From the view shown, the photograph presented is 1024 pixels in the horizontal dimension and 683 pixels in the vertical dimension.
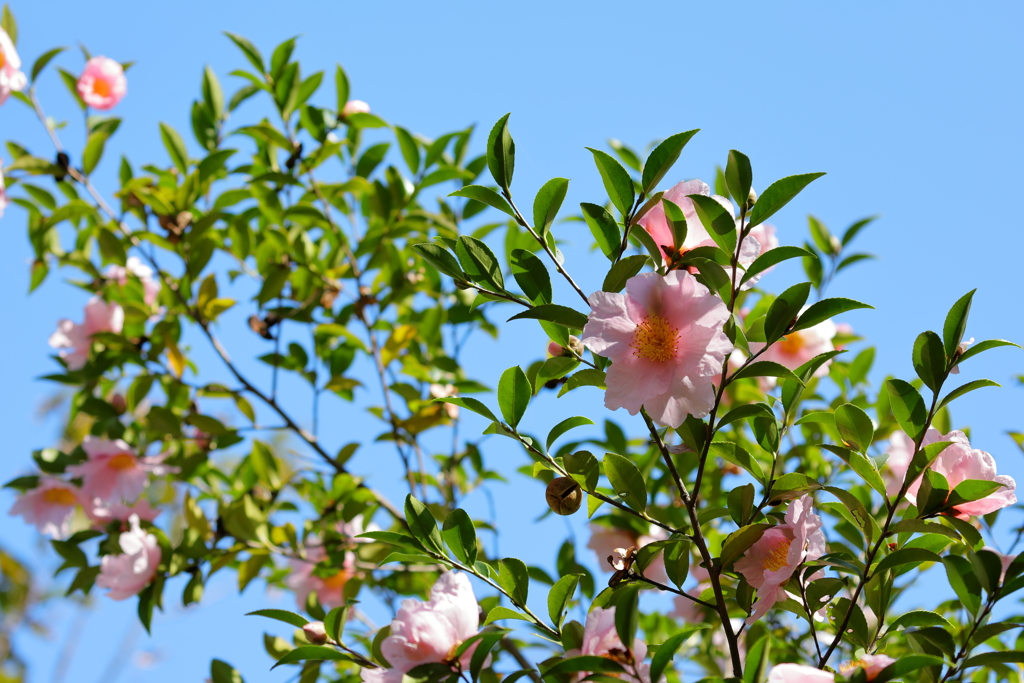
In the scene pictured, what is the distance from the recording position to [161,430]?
1895 millimetres

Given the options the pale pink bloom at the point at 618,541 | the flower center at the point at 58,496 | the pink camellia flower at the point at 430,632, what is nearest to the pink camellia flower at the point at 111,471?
the flower center at the point at 58,496

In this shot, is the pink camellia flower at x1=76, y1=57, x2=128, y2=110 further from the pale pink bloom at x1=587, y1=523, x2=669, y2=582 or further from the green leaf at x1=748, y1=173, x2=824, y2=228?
the green leaf at x1=748, y1=173, x2=824, y2=228

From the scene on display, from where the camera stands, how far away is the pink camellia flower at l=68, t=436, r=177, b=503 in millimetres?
1902

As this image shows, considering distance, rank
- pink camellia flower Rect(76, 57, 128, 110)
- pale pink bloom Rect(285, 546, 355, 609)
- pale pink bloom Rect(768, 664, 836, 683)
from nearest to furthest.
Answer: pale pink bloom Rect(768, 664, 836, 683) < pale pink bloom Rect(285, 546, 355, 609) < pink camellia flower Rect(76, 57, 128, 110)

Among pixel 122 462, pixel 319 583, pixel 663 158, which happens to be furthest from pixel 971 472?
pixel 122 462

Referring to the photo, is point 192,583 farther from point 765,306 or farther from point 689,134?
point 689,134

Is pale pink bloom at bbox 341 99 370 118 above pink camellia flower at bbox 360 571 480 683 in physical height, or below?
above

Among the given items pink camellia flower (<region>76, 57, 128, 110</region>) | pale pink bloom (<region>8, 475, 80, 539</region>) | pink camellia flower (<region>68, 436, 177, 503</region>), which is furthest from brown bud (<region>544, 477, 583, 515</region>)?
pink camellia flower (<region>76, 57, 128, 110</region>)

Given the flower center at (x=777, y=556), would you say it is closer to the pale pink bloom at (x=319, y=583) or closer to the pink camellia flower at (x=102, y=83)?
the pale pink bloom at (x=319, y=583)

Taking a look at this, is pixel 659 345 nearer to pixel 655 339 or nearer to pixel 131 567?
pixel 655 339

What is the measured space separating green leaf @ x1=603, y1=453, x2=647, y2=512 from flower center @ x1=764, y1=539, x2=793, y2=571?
6.2 inches

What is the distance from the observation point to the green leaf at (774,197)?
2.68 feet

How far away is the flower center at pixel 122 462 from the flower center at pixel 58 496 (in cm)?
17

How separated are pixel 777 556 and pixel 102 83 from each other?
7.24ft
